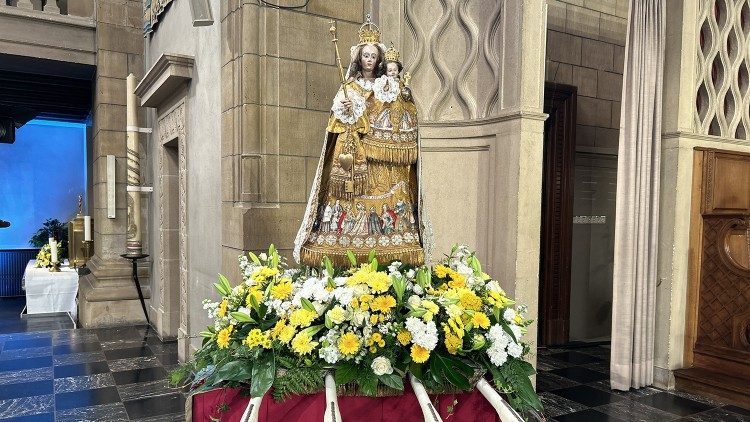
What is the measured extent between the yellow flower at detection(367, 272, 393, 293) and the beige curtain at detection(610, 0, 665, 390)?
2.78m

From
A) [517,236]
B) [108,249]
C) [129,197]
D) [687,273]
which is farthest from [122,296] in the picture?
[687,273]

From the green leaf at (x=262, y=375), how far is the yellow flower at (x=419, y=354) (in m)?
0.51

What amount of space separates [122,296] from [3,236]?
627cm

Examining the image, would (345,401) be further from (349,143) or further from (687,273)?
(687,273)

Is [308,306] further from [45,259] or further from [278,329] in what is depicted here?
[45,259]

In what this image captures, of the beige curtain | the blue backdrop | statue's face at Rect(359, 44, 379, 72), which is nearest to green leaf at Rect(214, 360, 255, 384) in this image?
statue's face at Rect(359, 44, 379, 72)

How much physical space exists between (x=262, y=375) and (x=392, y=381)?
1.54ft

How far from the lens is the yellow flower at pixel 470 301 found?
7.00 feet

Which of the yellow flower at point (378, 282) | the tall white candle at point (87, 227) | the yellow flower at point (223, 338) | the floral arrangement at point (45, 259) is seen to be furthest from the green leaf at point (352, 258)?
the floral arrangement at point (45, 259)

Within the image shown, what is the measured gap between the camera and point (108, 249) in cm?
670

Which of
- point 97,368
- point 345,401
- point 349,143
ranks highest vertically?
point 349,143

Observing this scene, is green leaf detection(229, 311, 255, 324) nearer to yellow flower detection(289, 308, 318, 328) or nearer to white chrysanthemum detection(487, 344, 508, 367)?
yellow flower detection(289, 308, 318, 328)

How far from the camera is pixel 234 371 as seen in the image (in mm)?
1954

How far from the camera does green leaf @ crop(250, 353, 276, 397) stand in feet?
6.07
